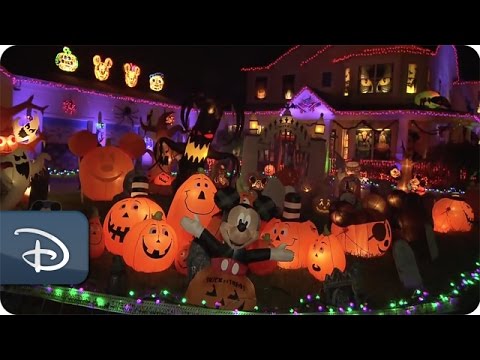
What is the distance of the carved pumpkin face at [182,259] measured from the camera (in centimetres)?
522

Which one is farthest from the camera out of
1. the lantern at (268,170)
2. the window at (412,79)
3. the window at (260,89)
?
the lantern at (268,170)

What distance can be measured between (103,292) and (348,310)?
2512mm

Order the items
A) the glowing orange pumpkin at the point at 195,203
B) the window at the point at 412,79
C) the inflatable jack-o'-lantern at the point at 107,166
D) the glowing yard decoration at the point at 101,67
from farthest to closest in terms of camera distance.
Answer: the inflatable jack-o'-lantern at the point at 107,166
the window at the point at 412,79
the glowing yard decoration at the point at 101,67
the glowing orange pumpkin at the point at 195,203

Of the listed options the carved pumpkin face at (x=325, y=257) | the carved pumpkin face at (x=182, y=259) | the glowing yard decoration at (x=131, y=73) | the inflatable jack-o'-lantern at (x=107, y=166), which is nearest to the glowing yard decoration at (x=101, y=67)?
the glowing yard decoration at (x=131, y=73)

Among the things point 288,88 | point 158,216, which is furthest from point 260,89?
point 158,216

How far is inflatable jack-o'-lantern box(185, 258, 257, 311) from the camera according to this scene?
4684mm

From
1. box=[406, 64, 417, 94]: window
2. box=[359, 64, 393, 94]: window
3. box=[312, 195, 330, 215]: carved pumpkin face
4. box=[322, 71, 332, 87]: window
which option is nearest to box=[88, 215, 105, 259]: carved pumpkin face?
box=[312, 195, 330, 215]: carved pumpkin face

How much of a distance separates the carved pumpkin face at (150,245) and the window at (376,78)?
3319 millimetres

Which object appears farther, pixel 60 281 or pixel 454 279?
pixel 454 279

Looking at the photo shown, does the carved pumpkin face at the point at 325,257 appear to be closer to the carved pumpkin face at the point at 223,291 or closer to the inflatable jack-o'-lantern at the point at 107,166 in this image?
the carved pumpkin face at the point at 223,291

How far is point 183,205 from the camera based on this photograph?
5355 millimetres

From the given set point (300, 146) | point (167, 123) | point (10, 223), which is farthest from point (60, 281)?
point (300, 146)

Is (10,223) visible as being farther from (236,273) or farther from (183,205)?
(236,273)

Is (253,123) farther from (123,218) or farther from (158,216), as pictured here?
(123,218)
